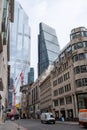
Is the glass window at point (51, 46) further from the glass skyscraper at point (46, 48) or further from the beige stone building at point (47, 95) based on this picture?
the beige stone building at point (47, 95)

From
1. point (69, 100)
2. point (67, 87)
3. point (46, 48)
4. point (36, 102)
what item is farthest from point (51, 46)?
point (69, 100)

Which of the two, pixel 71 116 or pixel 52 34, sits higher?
pixel 52 34

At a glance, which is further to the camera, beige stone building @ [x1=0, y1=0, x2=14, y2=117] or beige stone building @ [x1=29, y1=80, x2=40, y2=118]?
beige stone building @ [x1=29, y1=80, x2=40, y2=118]

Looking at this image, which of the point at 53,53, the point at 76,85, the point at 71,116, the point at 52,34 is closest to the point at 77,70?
the point at 76,85

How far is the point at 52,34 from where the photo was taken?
7815 inches

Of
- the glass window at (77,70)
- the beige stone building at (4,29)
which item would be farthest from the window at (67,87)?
the beige stone building at (4,29)

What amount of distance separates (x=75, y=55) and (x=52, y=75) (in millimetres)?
23406

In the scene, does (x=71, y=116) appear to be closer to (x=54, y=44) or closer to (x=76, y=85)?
(x=76, y=85)

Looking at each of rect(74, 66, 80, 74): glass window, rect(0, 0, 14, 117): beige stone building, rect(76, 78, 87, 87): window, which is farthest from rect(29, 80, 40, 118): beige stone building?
rect(0, 0, 14, 117): beige stone building

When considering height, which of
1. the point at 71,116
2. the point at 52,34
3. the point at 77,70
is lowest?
the point at 71,116

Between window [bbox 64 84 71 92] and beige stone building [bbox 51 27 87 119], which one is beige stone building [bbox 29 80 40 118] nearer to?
beige stone building [bbox 51 27 87 119]

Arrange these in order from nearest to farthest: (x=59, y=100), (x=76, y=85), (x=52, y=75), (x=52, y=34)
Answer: (x=76, y=85)
(x=59, y=100)
(x=52, y=75)
(x=52, y=34)

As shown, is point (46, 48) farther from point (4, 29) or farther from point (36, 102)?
point (4, 29)

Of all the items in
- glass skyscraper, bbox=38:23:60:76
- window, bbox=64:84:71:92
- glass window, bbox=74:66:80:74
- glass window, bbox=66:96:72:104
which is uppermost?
glass skyscraper, bbox=38:23:60:76
